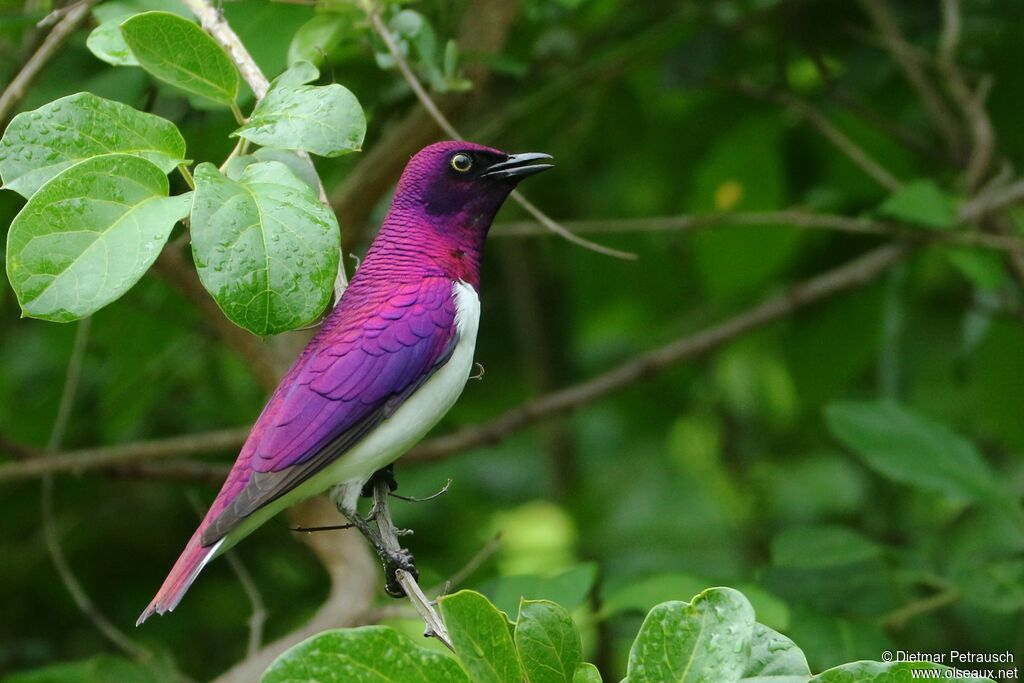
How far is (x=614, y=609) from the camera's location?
295 centimetres

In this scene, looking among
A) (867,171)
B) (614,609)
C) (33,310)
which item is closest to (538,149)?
(867,171)

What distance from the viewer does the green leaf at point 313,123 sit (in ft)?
5.98

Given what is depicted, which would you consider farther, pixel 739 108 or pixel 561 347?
pixel 561 347

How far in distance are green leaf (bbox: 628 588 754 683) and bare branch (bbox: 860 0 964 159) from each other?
282cm

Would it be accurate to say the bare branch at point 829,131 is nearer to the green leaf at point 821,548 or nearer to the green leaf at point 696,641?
the green leaf at point 821,548

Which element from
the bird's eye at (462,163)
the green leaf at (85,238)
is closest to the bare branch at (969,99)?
the bird's eye at (462,163)

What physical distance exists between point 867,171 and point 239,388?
2708 mm

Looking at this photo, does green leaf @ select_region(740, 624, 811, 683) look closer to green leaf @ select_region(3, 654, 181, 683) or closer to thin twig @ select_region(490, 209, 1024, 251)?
green leaf @ select_region(3, 654, 181, 683)

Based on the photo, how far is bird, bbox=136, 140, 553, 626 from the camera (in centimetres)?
221

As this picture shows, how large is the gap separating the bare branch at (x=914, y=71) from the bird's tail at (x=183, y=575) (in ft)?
9.31

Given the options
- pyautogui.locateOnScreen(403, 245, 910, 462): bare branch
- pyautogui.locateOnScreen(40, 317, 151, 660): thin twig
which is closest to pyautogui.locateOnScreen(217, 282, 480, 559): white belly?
pyautogui.locateOnScreen(40, 317, 151, 660): thin twig

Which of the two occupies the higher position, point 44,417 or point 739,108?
point 44,417

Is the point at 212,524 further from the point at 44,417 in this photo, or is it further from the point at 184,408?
the point at 184,408

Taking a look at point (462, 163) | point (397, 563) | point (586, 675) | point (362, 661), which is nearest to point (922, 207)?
point (462, 163)
